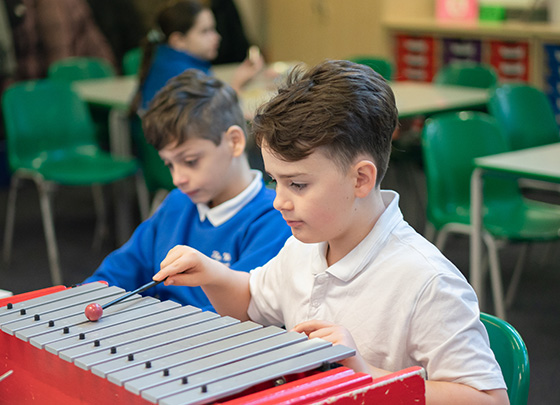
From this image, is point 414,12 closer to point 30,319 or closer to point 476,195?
point 476,195

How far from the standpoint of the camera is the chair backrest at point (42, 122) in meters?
4.59

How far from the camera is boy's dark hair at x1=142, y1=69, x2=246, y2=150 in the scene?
7.09ft

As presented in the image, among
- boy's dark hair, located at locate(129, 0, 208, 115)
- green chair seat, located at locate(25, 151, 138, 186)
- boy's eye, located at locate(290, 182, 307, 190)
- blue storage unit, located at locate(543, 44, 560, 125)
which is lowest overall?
blue storage unit, located at locate(543, 44, 560, 125)

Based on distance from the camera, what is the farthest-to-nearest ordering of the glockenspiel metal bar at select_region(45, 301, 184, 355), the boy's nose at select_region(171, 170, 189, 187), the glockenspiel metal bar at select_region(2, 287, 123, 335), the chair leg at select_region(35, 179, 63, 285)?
1. the chair leg at select_region(35, 179, 63, 285)
2. the boy's nose at select_region(171, 170, 189, 187)
3. the glockenspiel metal bar at select_region(2, 287, 123, 335)
4. the glockenspiel metal bar at select_region(45, 301, 184, 355)

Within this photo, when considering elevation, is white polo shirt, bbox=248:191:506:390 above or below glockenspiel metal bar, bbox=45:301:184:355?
below

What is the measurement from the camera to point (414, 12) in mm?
7234

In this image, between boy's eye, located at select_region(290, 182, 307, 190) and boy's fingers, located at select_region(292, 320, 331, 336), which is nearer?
boy's fingers, located at select_region(292, 320, 331, 336)

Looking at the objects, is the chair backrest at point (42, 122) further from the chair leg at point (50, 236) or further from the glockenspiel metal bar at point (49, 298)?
the glockenspiel metal bar at point (49, 298)

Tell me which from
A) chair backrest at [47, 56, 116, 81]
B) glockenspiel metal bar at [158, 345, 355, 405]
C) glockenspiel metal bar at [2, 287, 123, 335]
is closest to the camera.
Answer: glockenspiel metal bar at [158, 345, 355, 405]

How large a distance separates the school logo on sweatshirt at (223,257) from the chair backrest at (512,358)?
2.24 ft

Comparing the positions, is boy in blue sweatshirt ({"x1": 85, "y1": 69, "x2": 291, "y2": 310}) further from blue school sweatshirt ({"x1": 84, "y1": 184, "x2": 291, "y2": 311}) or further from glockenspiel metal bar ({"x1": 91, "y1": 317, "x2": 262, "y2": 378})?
glockenspiel metal bar ({"x1": 91, "y1": 317, "x2": 262, "y2": 378})

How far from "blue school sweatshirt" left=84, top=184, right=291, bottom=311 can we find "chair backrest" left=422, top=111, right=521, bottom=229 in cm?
152

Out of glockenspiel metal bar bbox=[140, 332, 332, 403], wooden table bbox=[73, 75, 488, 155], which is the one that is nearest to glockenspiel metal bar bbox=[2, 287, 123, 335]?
glockenspiel metal bar bbox=[140, 332, 332, 403]

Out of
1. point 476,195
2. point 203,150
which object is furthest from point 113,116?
point 203,150
